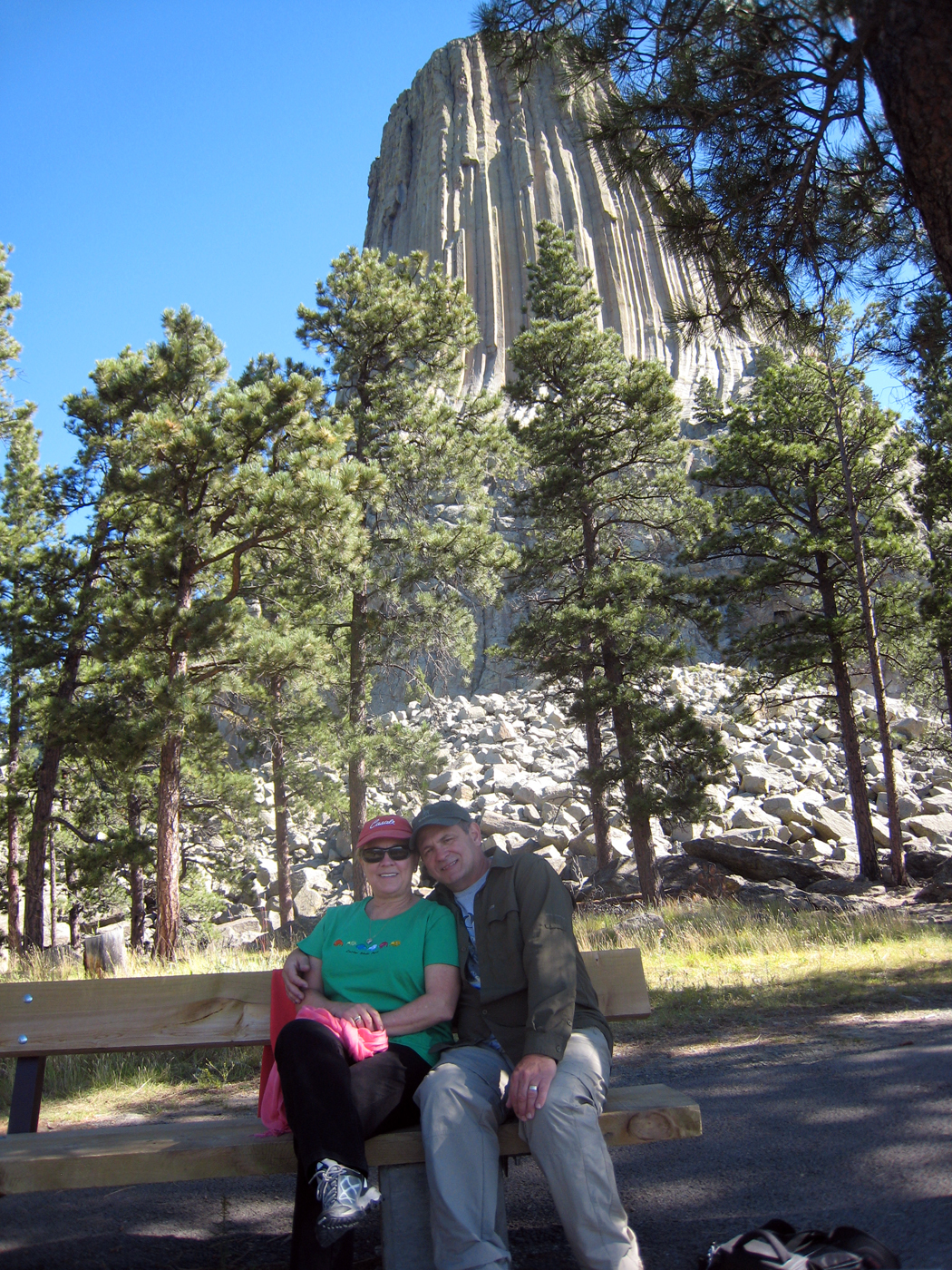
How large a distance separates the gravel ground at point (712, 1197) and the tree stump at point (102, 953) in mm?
3703

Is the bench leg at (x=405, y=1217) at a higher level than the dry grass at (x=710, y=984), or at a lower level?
higher

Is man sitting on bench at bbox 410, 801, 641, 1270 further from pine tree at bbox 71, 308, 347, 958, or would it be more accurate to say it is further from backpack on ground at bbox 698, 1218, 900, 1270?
pine tree at bbox 71, 308, 347, 958

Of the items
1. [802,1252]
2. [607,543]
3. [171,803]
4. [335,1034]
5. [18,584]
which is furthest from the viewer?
[607,543]

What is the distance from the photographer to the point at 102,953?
6660 millimetres

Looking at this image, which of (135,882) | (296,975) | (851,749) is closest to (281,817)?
(135,882)

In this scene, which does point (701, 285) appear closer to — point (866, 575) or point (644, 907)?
point (644, 907)

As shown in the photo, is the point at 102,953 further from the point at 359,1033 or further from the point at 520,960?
the point at 520,960

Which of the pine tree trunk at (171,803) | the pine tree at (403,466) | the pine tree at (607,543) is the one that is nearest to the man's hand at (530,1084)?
the pine tree trunk at (171,803)

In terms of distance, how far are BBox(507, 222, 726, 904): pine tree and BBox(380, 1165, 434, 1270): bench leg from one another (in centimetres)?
1172

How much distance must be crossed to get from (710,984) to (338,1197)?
469cm

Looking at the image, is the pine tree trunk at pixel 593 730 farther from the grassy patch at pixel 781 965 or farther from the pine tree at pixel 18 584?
the pine tree at pixel 18 584

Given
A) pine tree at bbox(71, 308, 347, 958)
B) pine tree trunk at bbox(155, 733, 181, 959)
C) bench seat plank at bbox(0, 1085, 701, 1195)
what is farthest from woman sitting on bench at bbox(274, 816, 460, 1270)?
pine tree trunk at bbox(155, 733, 181, 959)

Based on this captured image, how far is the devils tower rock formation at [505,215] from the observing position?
51.3 metres

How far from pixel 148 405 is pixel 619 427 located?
25.6ft
